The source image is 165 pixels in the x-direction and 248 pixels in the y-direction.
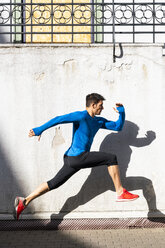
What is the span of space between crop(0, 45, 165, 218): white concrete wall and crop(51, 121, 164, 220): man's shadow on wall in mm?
16

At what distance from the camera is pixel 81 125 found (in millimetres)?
5055

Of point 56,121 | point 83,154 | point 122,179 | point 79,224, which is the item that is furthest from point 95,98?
point 79,224

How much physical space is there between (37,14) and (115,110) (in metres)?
3.99

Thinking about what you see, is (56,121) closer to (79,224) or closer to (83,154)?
(83,154)

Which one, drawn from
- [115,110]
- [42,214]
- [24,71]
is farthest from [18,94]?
[42,214]

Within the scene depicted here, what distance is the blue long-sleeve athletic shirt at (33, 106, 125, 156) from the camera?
16.2ft

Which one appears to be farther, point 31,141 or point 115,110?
point 31,141

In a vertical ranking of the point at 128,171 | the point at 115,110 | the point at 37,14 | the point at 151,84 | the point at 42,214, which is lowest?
the point at 42,214

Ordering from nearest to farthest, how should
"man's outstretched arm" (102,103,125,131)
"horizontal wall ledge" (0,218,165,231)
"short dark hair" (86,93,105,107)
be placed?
"short dark hair" (86,93,105,107) → "man's outstretched arm" (102,103,125,131) → "horizontal wall ledge" (0,218,165,231)

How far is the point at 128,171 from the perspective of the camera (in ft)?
18.7

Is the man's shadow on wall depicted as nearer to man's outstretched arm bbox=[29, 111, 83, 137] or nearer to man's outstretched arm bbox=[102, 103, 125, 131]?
man's outstretched arm bbox=[102, 103, 125, 131]

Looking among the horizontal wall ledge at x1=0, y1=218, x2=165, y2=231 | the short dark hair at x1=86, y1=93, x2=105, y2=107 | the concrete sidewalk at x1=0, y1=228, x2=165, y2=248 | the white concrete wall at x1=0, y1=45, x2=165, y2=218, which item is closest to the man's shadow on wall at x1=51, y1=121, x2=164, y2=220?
the white concrete wall at x1=0, y1=45, x2=165, y2=218

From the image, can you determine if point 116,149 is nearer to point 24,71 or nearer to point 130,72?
point 130,72

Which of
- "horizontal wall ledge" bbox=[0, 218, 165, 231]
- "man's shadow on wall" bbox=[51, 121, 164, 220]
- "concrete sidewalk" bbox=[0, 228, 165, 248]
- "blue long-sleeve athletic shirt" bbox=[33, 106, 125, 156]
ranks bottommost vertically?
"concrete sidewalk" bbox=[0, 228, 165, 248]
